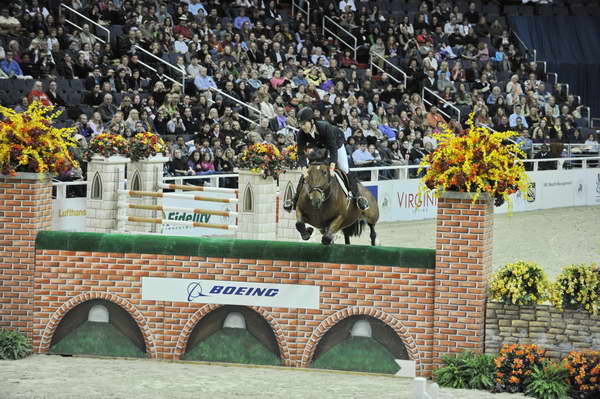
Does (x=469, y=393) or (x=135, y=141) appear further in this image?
(x=135, y=141)

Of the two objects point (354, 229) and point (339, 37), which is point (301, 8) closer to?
point (339, 37)

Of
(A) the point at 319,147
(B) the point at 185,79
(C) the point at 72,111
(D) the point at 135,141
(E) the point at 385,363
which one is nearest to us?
(E) the point at 385,363

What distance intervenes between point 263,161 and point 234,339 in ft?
16.7

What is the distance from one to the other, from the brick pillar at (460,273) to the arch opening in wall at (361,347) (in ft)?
1.70

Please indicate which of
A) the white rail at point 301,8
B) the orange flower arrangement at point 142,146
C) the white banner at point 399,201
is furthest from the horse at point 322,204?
the white rail at point 301,8

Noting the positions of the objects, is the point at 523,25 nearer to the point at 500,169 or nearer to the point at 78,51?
the point at 78,51

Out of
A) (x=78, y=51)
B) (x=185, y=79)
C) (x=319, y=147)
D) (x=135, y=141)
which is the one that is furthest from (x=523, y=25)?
(x=319, y=147)

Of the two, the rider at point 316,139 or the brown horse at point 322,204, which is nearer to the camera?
the brown horse at point 322,204

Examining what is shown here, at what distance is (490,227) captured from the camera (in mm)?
12555

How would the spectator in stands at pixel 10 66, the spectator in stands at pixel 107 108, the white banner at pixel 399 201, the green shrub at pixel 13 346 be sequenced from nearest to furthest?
the green shrub at pixel 13 346
the spectator in stands at pixel 107 108
the spectator in stands at pixel 10 66
the white banner at pixel 399 201

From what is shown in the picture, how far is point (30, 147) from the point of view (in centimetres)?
1348

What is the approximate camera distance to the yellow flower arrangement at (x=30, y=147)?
43.9 feet

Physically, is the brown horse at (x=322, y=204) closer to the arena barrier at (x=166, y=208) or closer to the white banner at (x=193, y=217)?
the arena barrier at (x=166, y=208)

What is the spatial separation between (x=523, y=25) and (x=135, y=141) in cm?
2265
